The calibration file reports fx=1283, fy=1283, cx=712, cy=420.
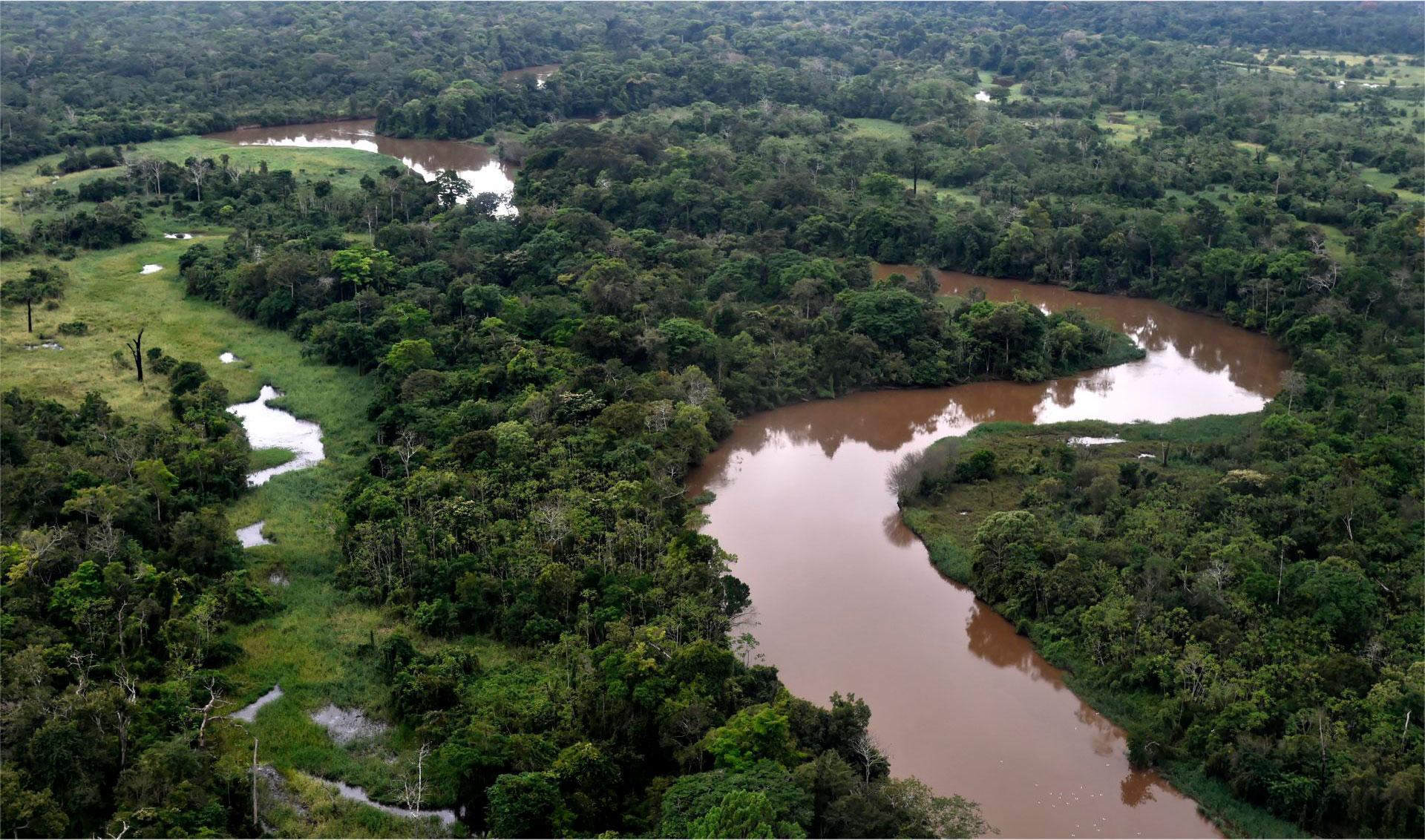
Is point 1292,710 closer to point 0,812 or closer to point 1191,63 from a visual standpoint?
point 0,812

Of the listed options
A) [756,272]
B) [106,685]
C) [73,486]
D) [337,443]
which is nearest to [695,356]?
[756,272]

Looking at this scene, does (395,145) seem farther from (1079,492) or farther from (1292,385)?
(1079,492)

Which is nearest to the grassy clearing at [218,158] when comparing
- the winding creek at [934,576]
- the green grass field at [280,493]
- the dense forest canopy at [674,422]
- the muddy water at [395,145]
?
the dense forest canopy at [674,422]

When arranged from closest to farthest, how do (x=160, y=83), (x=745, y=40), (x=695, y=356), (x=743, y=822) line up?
(x=743, y=822) < (x=695, y=356) < (x=160, y=83) < (x=745, y=40)

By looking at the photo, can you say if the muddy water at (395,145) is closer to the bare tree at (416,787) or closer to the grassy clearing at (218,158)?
the grassy clearing at (218,158)

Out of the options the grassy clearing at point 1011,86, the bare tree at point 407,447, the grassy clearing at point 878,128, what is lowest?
the bare tree at point 407,447

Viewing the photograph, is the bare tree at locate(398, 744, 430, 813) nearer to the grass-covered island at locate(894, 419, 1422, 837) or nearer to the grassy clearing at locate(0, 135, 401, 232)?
the grass-covered island at locate(894, 419, 1422, 837)
